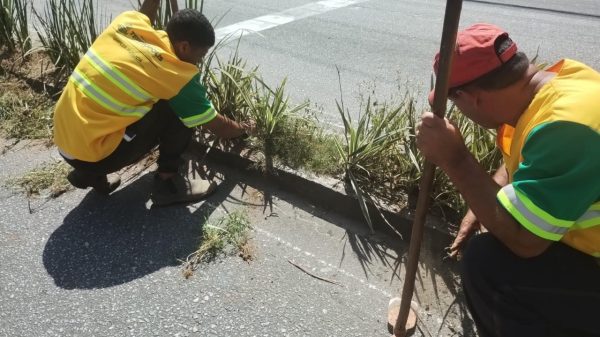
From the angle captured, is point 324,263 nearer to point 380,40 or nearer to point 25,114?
point 25,114

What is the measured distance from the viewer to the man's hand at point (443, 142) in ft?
5.19

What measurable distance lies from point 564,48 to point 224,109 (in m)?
4.06

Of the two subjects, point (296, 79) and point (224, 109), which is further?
point (296, 79)

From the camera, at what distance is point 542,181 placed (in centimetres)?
136

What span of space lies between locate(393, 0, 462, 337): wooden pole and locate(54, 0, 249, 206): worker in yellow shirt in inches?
51.9

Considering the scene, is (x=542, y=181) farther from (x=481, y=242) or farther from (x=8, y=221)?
(x=8, y=221)

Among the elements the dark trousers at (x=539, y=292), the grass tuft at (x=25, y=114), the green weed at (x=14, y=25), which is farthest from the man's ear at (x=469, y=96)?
the green weed at (x=14, y=25)

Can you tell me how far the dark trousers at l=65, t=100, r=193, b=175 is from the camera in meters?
2.56

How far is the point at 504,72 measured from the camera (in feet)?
4.97

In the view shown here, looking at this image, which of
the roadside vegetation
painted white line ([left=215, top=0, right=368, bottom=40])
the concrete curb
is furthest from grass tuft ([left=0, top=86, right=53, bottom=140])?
painted white line ([left=215, top=0, right=368, bottom=40])

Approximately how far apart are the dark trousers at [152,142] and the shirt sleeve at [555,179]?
1873 millimetres

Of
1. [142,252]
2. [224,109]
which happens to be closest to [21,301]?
[142,252]

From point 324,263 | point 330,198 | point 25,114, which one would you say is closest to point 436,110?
point 324,263

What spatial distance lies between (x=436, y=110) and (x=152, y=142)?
1726mm
